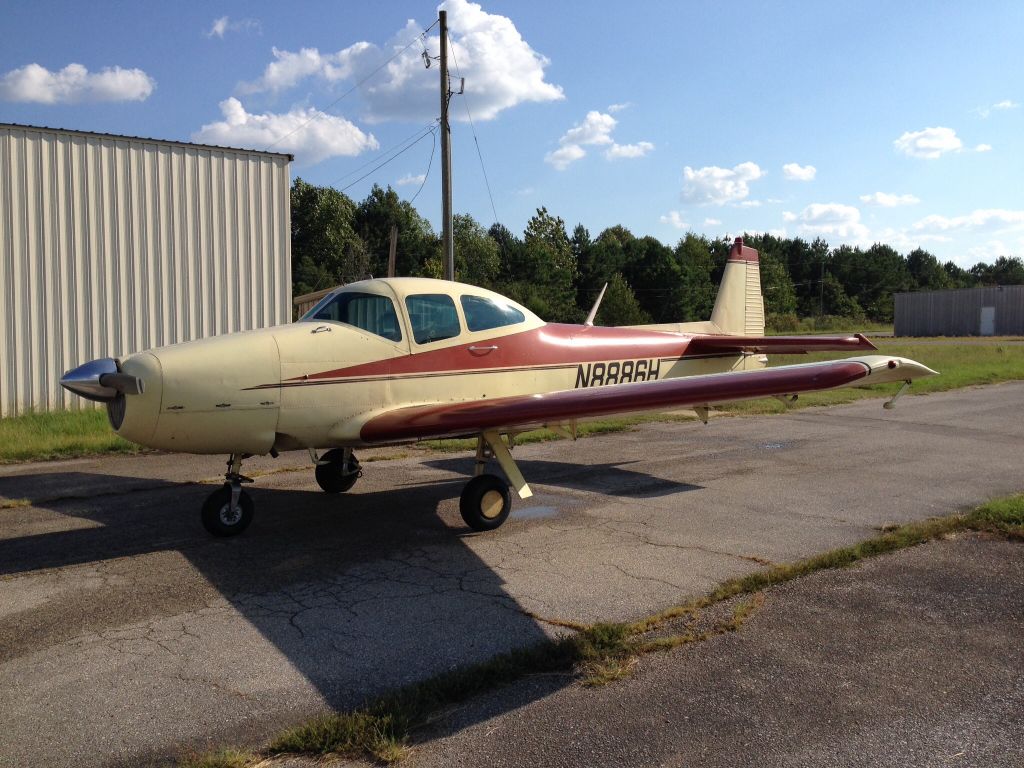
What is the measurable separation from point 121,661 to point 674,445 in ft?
27.8

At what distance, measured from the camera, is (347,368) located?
635cm

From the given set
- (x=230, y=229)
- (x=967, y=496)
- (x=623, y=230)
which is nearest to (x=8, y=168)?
(x=230, y=229)

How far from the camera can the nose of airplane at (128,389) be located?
5.51m

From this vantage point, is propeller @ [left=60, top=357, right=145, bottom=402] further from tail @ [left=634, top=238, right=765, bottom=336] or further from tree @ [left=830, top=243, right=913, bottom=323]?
tree @ [left=830, top=243, right=913, bottom=323]

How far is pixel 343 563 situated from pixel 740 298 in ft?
24.8

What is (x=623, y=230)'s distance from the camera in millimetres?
106250

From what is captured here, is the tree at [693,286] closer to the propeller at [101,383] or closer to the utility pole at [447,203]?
the utility pole at [447,203]

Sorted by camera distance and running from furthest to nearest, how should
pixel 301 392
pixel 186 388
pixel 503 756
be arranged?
pixel 301 392
pixel 186 388
pixel 503 756

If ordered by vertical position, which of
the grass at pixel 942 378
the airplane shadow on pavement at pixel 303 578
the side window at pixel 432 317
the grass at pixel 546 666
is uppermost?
the side window at pixel 432 317

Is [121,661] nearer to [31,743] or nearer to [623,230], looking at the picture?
[31,743]

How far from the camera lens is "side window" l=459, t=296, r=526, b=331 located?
7.19 m

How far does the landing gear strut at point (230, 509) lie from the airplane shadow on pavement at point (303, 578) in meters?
0.12

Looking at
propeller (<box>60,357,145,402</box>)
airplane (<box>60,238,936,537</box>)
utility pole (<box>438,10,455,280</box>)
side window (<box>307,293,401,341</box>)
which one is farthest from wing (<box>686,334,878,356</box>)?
utility pole (<box>438,10,455,280</box>)

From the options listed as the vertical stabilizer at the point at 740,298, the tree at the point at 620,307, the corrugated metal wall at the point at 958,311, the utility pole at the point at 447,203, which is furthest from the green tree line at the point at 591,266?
the vertical stabilizer at the point at 740,298
